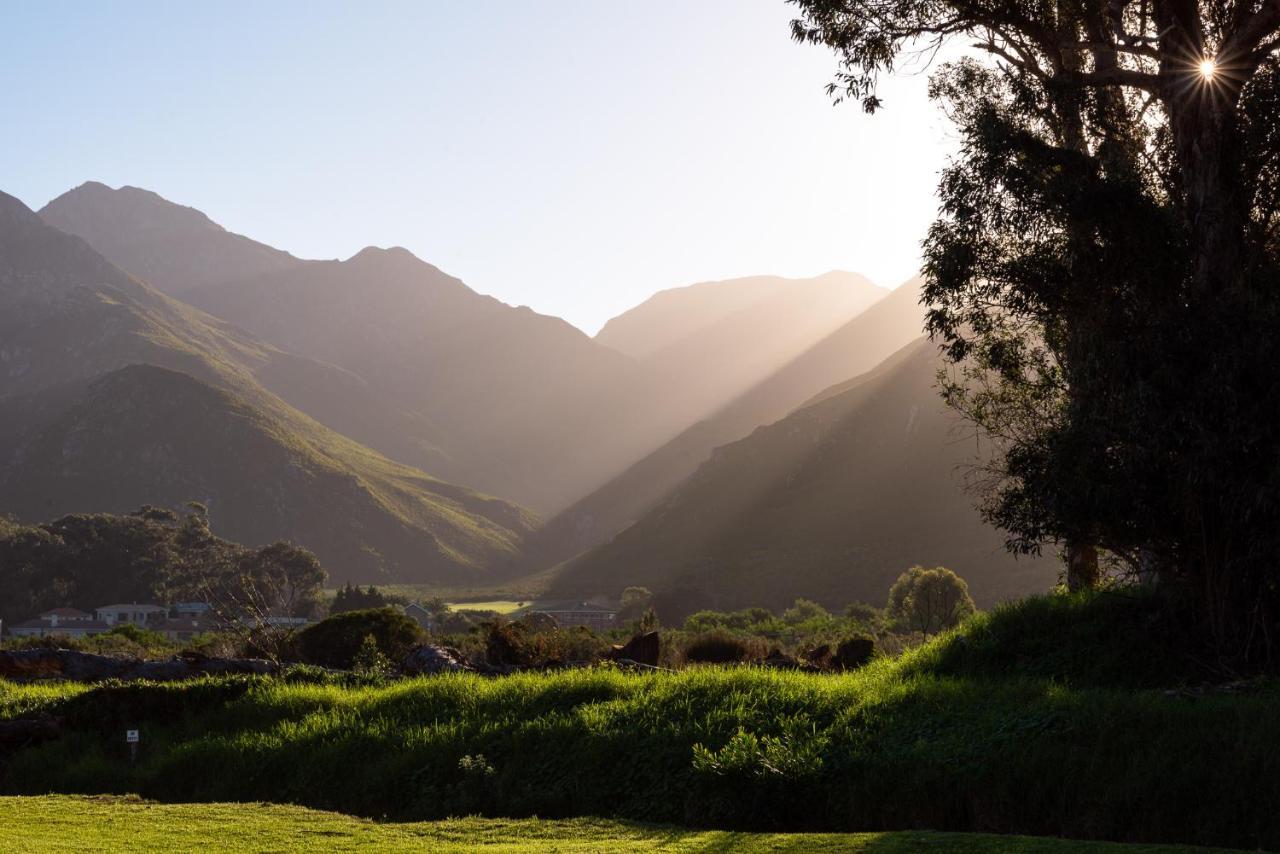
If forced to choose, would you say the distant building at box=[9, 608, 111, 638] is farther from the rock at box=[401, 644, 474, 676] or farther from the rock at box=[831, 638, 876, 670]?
the rock at box=[831, 638, 876, 670]

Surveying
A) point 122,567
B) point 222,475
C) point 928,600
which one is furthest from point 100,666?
point 222,475

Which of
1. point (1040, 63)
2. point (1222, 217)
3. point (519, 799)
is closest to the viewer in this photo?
point (519, 799)

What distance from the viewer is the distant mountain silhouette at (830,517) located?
8050 cm

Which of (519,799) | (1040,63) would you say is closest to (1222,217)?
(1040,63)

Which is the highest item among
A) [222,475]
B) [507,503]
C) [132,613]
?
[222,475]

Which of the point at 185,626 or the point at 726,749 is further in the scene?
the point at 185,626

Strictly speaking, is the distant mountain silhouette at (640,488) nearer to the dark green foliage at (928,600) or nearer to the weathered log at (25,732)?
the dark green foliage at (928,600)

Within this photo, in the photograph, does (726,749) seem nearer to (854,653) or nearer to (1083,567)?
(854,653)

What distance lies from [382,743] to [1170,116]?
15253 mm

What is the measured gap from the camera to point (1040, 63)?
23.8 m

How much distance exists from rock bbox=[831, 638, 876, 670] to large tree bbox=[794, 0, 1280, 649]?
420cm

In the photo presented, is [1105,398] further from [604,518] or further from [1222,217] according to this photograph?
[604,518]

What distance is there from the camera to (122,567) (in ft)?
288

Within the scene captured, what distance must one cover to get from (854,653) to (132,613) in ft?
253
